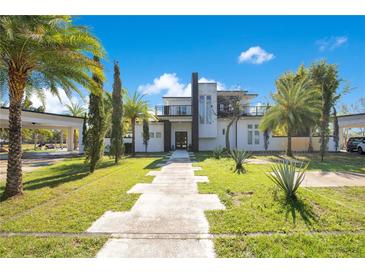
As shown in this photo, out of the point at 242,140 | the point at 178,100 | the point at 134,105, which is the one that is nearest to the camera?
the point at 134,105

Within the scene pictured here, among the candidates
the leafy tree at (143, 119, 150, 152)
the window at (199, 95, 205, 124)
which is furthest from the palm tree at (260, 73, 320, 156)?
the leafy tree at (143, 119, 150, 152)

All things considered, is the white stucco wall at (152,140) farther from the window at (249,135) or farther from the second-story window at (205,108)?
the window at (249,135)

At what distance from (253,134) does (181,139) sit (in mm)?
9211

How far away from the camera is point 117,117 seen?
14914mm

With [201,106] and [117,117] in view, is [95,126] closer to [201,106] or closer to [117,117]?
[117,117]

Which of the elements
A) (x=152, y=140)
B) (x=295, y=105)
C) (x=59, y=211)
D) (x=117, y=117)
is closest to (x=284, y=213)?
(x=59, y=211)

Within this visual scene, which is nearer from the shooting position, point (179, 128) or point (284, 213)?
point (284, 213)

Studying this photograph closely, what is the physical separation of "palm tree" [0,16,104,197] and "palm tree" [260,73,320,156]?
15.6 meters

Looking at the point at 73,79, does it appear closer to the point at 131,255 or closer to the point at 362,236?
the point at 131,255

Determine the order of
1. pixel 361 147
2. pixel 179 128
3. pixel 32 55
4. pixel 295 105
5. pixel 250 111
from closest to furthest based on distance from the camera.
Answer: pixel 32 55 < pixel 295 105 < pixel 361 147 < pixel 250 111 < pixel 179 128
